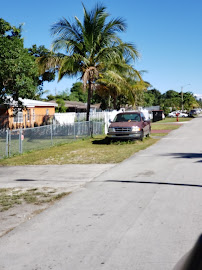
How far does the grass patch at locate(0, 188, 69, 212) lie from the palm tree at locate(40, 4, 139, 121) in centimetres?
1423

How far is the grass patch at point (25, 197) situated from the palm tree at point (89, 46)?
14235mm

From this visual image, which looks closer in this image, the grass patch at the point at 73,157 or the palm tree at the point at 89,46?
the grass patch at the point at 73,157

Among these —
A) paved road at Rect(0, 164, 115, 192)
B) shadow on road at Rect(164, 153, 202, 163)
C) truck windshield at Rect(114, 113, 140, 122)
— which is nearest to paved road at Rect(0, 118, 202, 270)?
paved road at Rect(0, 164, 115, 192)

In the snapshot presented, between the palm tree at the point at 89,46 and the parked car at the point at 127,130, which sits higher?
the palm tree at the point at 89,46

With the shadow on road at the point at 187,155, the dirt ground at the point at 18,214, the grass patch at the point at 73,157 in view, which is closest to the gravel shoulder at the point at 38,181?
the dirt ground at the point at 18,214

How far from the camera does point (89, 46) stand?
885 inches

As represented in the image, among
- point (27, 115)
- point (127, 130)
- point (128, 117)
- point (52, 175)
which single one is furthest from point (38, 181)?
point (27, 115)

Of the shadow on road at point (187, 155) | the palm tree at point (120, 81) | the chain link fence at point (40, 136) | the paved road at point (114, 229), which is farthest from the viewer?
the palm tree at point (120, 81)

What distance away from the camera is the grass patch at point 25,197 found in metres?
7.54

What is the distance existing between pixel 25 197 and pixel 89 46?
53.0 ft

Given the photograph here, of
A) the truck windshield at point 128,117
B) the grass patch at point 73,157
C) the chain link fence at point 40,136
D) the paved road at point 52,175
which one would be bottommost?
the paved road at point 52,175

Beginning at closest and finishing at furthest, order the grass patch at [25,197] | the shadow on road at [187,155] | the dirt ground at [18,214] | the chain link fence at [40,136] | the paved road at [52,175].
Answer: the dirt ground at [18,214] < the grass patch at [25,197] < the paved road at [52,175] < the shadow on road at [187,155] < the chain link fence at [40,136]

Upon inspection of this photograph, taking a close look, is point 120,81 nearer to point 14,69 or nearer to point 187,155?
point 14,69

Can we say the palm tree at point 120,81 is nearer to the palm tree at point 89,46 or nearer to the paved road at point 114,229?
the palm tree at point 89,46
